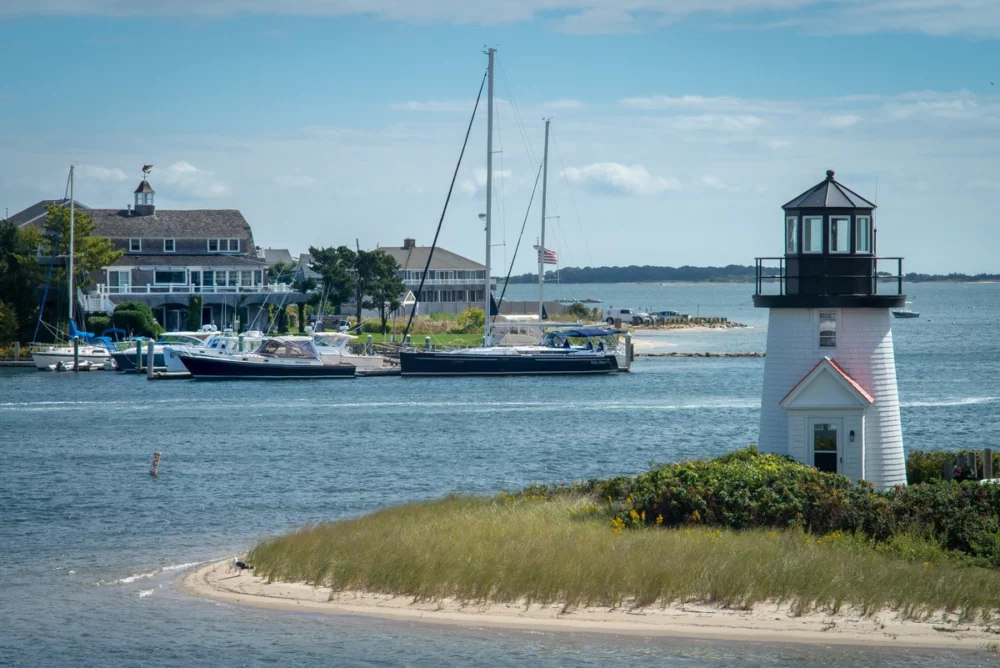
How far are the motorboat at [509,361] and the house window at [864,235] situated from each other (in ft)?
163

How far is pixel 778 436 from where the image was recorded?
2225cm

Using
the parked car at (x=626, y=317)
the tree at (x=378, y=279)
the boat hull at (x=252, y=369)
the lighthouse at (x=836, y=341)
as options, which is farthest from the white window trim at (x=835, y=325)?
the parked car at (x=626, y=317)

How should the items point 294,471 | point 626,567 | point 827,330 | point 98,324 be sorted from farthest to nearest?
point 98,324, point 294,471, point 827,330, point 626,567

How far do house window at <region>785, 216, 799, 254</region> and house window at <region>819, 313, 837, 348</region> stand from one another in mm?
1320

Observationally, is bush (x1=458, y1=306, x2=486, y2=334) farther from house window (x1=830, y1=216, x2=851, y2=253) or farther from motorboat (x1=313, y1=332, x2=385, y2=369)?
house window (x1=830, y1=216, x2=851, y2=253)

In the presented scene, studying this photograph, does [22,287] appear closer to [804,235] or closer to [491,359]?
[491,359]

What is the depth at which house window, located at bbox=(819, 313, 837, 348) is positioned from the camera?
71.3ft

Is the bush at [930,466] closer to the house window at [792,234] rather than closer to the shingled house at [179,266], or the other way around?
the house window at [792,234]

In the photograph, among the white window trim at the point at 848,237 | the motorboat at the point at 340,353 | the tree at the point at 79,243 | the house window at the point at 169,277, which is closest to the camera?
the white window trim at the point at 848,237

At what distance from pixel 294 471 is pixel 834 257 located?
66.6 feet

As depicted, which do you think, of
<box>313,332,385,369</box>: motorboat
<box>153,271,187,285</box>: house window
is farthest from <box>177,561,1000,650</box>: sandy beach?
<box>153,271,187,285</box>: house window

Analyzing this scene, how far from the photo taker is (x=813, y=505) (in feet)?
63.9

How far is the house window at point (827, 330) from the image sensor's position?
21.7 m

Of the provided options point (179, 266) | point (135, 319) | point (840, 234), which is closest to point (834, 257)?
point (840, 234)
